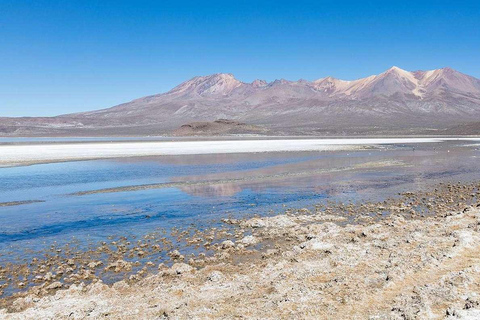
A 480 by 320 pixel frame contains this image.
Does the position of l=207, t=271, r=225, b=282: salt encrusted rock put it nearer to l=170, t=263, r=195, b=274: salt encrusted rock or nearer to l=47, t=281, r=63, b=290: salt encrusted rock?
l=170, t=263, r=195, b=274: salt encrusted rock

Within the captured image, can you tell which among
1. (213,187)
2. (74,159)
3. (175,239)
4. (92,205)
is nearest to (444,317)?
(175,239)

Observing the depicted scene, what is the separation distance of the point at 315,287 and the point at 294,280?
543 mm

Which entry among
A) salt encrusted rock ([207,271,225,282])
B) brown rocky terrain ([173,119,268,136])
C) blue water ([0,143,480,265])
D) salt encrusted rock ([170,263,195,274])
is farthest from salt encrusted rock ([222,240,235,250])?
brown rocky terrain ([173,119,268,136])

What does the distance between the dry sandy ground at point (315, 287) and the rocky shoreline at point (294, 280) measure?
18mm

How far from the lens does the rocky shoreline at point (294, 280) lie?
22.5ft

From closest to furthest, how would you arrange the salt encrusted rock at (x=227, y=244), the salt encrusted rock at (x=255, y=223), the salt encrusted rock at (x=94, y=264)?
the salt encrusted rock at (x=94, y=264) → the salt encrusted rock at (x=227, y=244) → the salt encrusted rock at (x=255, y=223)

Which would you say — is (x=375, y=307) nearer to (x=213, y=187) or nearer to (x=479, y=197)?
(x=479, y=197)

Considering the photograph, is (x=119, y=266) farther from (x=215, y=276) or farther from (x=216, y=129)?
(x=216, y=129)

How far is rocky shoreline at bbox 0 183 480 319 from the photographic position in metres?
6.86

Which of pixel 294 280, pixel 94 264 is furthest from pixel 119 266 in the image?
pixel 294 280

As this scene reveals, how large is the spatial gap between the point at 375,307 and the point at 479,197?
553 inches

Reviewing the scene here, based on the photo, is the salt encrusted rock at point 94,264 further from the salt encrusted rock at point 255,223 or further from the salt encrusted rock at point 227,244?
the salt encrusted rock at point 255,223

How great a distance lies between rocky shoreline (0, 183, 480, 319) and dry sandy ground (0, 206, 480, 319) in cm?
2

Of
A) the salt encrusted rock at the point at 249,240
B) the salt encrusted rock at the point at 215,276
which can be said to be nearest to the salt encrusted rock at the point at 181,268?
the salt encrusted rock at the point at 215,276
